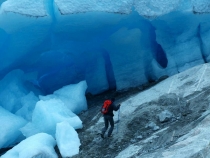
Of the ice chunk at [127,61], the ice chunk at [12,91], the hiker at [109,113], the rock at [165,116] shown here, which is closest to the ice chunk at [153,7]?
the ice chunk at [127,61]

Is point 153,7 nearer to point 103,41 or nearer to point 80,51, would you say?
point 103,41

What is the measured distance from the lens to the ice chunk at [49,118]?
18.0ft

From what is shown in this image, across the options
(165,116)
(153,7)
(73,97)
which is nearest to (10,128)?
(73,97)

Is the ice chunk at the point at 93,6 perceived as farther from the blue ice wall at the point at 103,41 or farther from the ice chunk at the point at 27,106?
the ice chunk at the point at 27,106

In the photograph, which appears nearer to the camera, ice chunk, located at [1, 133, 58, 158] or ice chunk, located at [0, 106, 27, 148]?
ice chunk, located at [1, 133, 58, 158]

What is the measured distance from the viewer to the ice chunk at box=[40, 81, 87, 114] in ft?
21.4

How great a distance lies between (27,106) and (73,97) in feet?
3.03

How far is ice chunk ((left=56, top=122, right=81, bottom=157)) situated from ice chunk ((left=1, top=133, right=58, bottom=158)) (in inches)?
5.7

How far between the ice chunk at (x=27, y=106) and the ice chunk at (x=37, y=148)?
59.3 inches

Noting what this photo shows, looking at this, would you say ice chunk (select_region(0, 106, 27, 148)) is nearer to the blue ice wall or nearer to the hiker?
the blue ice wall

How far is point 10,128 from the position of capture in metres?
5.84

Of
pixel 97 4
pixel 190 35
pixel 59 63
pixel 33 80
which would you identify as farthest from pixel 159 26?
pixel 33 80

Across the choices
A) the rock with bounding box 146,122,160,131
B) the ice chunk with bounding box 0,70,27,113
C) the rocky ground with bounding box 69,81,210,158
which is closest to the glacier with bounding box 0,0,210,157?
the ice chunk with bounding box 0,70,27,113

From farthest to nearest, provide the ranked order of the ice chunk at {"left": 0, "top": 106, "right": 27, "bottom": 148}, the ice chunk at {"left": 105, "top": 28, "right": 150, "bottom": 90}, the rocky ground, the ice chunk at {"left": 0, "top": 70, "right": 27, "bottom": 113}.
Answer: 1. the ice chunk at {"left": 105, "top": 28, "right": 150, "bottom": 90}
2. the ice chunk at {"left": 0, "top": 70, "right": 27, "bottom": 113}
3. the ice chunk at {"left": 0, "top": 106, "right": 27, "bottom": 148}
4. the rocky ground
